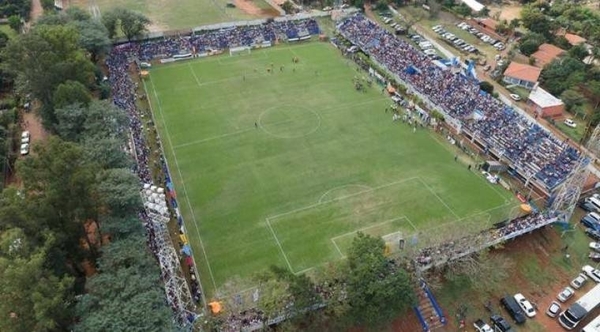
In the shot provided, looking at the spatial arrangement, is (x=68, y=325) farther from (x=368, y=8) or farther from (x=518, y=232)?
(x=368, y=8)

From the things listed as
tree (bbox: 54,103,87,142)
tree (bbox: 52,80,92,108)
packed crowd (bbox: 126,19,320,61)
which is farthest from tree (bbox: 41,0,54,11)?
tree (bbox: 54,103,87,142)

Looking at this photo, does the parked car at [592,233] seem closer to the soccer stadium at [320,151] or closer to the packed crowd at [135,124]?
the soccer stadium at [320,151]

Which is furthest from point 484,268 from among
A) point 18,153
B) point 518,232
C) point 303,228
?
point 18,153

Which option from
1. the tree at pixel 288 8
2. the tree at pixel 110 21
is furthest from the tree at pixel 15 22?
the tree at pixel 288 8

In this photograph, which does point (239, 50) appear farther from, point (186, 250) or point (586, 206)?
point (586, 206)

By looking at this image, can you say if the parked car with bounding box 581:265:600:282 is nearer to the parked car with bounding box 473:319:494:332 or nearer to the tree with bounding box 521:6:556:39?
the parked car with bounding box 473:319:494:332
